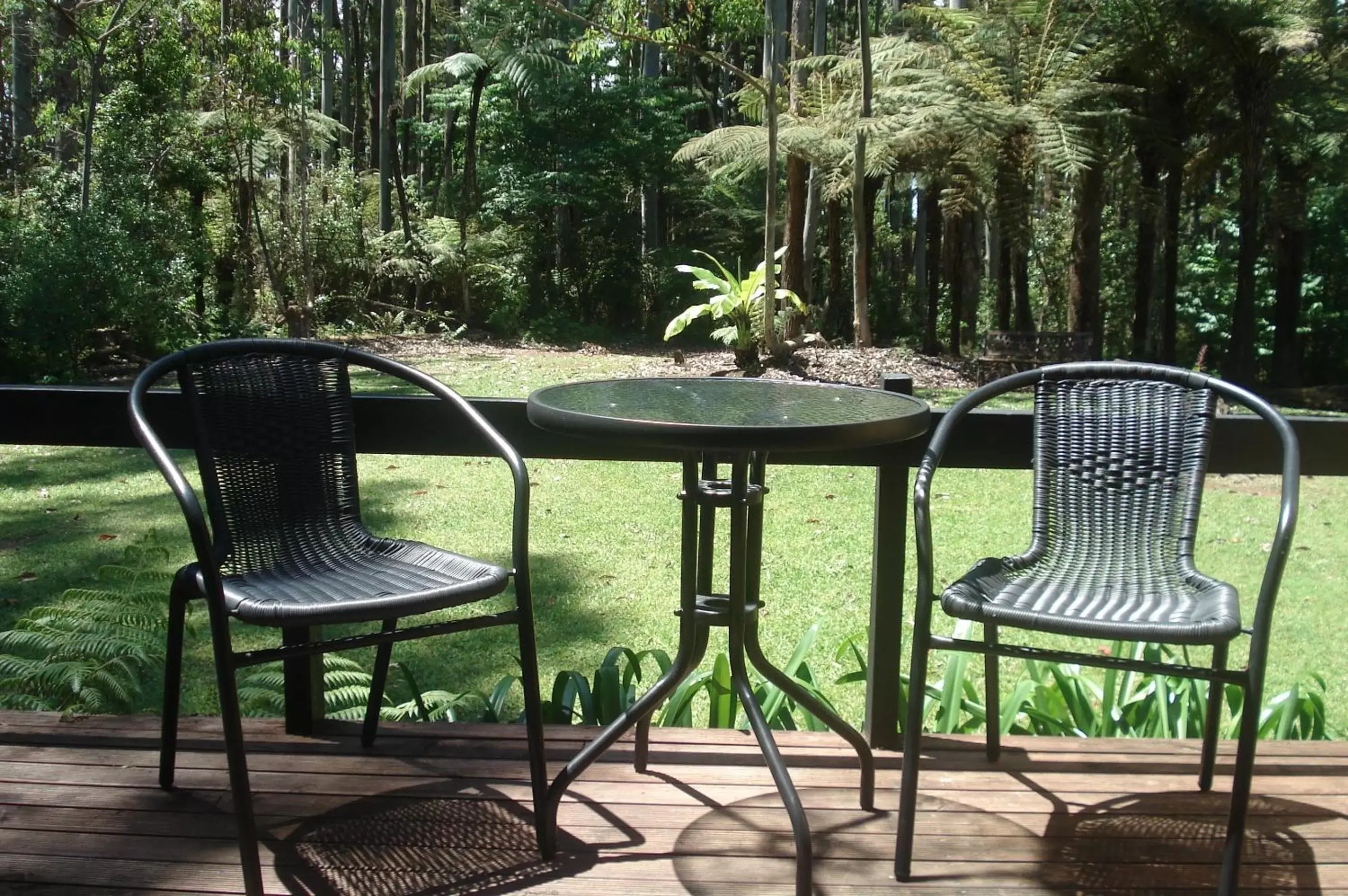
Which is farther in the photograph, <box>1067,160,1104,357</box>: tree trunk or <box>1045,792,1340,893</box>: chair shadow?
<box>1067,160,1104,357</box>: tree trunk

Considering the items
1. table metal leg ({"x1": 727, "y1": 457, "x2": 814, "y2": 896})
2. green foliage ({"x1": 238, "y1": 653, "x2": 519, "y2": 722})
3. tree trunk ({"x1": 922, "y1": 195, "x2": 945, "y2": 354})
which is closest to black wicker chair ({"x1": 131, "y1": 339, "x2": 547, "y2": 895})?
table metal leg ({"x1": 727, "y1": 457, "x2": 814, "y2": 896})

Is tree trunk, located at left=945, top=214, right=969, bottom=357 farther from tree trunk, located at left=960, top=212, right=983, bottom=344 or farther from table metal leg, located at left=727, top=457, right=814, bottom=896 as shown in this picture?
table metal leg, located at left=727, top=457, right=814, bottom=896

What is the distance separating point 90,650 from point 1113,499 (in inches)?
88.1

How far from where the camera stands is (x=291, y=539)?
6.66 feet

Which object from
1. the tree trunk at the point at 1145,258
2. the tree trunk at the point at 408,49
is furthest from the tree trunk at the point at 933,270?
the tree trunk at the point at 408,49

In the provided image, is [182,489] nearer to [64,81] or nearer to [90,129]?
[90,129]

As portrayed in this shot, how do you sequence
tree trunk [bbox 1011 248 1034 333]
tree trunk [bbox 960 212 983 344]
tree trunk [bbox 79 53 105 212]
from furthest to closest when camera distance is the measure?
tree trunk [bbox 960 212 983 344] → tree trunk [bbox 1011 248 1034 333] → tree trunk [bbox 79 53 105 212]

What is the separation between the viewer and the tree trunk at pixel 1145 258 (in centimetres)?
1116

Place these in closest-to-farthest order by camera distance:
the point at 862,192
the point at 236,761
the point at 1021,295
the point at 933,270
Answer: the point at 236,761 → the point at 862,192 → the point at 1021,295 → the point at 933,270

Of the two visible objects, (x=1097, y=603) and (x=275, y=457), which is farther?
(x=275, y=457)

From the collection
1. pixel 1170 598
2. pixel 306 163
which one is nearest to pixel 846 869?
pixel 1170 598

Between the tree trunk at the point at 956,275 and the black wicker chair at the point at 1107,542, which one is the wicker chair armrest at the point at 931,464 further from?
the tree trunk at the point at 956,275

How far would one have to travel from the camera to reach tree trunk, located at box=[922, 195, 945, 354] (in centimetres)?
1164

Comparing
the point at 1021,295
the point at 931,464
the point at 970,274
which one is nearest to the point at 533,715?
the point at 931,464
